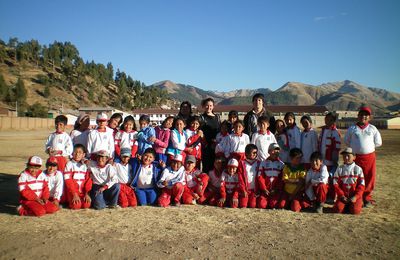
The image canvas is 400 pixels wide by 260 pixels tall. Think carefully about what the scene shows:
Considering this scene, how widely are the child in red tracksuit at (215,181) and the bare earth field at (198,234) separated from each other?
1.42 feet

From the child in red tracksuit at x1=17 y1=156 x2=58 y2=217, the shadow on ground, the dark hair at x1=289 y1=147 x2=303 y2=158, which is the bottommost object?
the shadow on ground

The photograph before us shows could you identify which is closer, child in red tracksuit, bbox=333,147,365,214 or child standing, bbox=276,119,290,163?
child in red tracksuit, bbox=333,147,365,214

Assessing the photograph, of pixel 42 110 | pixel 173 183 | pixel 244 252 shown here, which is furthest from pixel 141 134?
Result: pixel 42 110

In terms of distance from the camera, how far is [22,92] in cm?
5781

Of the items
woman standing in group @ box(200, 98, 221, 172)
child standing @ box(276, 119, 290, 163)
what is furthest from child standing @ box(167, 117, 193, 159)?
child standing @ box(276, 119, 290, 163)

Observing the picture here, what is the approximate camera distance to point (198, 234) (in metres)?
4.48

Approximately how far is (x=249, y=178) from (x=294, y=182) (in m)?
0.89

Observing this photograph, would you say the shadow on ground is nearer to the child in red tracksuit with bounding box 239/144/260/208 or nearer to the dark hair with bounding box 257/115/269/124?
the child in red tracksuit with bounding box 239/144/260/208

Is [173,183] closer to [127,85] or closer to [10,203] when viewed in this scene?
[10,203]

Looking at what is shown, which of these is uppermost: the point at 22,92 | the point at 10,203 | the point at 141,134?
the point at 22,92

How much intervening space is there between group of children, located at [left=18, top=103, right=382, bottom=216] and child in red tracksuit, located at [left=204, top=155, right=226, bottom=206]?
0.07 feet

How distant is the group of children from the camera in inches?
229

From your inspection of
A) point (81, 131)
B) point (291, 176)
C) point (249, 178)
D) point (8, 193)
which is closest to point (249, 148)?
point (249, 178)

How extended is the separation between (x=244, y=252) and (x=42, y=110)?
187 ft
